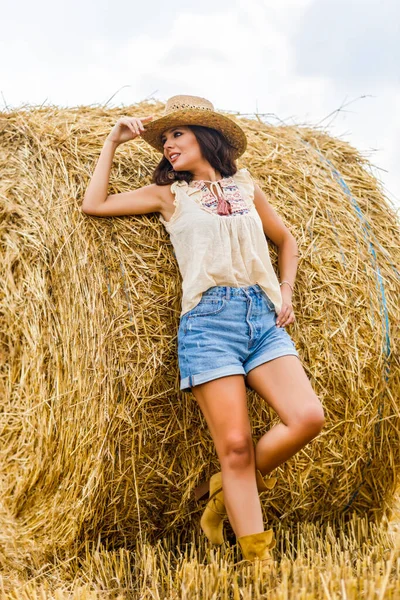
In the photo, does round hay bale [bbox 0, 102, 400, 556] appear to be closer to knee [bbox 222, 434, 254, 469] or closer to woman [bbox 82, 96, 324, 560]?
woman [bbox 82, 96, 324, 560]

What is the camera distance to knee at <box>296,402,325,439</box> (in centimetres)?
280

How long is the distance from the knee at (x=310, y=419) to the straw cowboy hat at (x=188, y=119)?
124 centimetres

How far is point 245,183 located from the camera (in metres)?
3.25

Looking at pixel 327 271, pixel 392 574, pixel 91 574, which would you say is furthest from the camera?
pixel 327 271

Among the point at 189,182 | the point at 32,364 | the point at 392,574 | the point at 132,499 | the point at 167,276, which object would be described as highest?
the point at 189,182

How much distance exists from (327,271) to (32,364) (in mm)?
Result: 1347

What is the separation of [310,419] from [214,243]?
2.53ft

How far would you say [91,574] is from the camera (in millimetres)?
2889

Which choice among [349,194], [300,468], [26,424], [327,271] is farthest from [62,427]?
[349,194]

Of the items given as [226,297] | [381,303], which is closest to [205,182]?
[226,297]

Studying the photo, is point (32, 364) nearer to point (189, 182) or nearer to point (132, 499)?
point (132, 499)

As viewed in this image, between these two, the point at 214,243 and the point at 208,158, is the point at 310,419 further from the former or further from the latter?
the point at 208,158

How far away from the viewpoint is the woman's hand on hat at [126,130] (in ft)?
10.3

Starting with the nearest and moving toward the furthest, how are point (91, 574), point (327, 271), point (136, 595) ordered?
1. point (136, 595)
2. point (91, 574)
3. point (327, 271)
